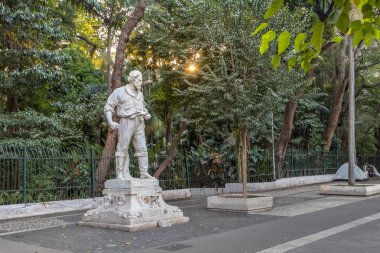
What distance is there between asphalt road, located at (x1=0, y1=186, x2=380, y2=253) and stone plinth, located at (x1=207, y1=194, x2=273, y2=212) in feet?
1.19

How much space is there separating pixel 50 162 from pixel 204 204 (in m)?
5.28

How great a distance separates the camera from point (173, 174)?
17.6 m

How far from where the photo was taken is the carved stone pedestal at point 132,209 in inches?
383

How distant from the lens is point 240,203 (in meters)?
12.6

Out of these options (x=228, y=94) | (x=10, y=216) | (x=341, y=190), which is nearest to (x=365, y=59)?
(x=341, y=190)

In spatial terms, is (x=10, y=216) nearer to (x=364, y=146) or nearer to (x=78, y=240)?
(x=78, y=240)

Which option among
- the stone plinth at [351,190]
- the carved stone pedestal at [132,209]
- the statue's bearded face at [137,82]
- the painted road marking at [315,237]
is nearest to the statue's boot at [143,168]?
the carved stone pedestal at [132,209]

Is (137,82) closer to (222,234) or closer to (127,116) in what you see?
(127,116)

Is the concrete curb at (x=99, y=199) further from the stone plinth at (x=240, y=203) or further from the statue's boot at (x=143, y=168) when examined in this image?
the stone plinth at (x=240, y=203)

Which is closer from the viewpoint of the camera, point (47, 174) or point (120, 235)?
point (120, 235)

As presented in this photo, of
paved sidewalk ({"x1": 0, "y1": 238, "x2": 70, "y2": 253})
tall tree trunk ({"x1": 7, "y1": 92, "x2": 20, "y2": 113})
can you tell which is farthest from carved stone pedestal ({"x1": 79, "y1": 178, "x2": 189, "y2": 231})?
tall tree trunk ({"x1": 7, "y1": 92, "x2": 20, "y2": 113})

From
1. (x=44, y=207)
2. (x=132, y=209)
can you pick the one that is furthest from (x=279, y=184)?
(x=132, y=209)

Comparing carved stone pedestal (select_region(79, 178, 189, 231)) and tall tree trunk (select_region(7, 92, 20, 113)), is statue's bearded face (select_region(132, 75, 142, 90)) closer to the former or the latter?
carved stone pedestal (select_region(79, 178, 189, 231))

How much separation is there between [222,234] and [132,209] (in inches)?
85.3
